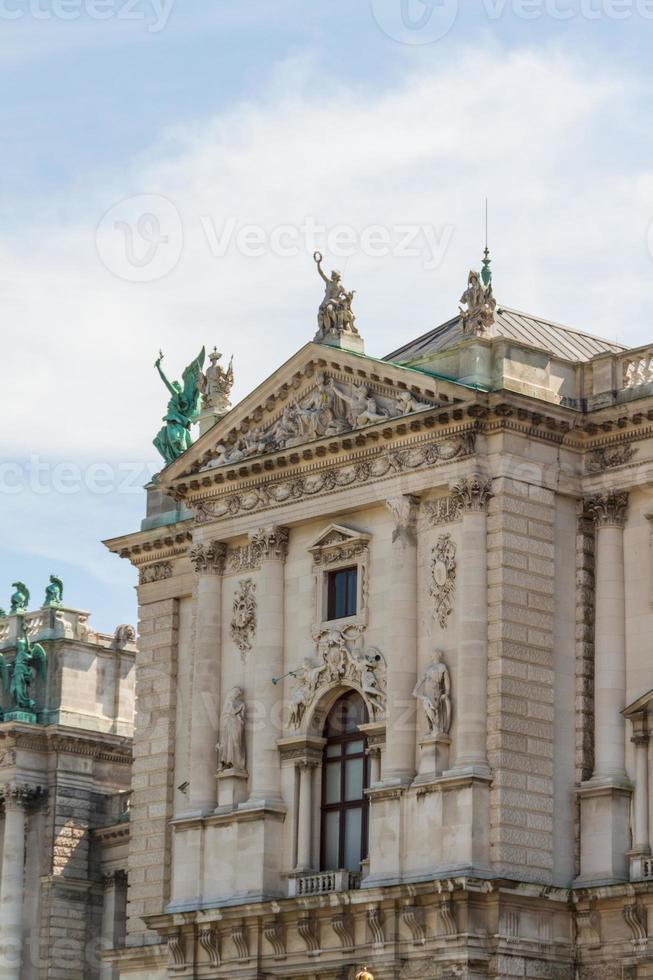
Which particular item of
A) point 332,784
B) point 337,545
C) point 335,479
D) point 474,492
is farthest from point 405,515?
point 332,784

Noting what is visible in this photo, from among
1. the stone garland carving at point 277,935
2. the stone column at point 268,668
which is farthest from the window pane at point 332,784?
the stone garland carving at point 277,935

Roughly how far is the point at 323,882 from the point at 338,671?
425 cm

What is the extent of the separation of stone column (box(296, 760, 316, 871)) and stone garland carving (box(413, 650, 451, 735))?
12.1 ft

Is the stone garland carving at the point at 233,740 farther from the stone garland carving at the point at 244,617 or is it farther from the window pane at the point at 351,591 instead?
the window pane at the point at 351,591

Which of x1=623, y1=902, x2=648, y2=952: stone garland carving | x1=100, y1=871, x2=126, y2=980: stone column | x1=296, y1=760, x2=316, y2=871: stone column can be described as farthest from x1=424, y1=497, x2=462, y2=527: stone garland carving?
x1=100, y1=871, x2=126, y2=980: stone column

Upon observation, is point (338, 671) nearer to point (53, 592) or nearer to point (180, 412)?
point (180, 412)

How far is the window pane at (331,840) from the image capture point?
50188 millimetres

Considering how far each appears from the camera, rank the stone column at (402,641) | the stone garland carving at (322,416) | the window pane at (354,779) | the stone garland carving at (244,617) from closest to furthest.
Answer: the stone column at (402,641) → the window pane at (354,779) → the stone garland carving at (322,416) → the stone garland carving at (244,617)

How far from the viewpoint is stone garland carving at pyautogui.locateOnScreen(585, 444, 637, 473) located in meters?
48.9

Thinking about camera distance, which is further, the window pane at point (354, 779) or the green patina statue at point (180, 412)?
the green patina statue at point (180, 412)

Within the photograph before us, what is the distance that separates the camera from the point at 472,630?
47.6 m

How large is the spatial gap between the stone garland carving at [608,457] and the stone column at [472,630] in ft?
8.15

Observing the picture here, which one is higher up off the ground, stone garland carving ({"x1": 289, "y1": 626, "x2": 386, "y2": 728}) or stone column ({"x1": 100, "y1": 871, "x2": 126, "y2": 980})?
stone garland carving ({"x1": 289, "y1": 626, "x2": 386, "y2": 728})

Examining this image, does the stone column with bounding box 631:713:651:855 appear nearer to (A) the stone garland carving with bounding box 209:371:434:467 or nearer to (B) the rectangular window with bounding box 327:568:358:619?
(B) the rectangular window with bounding box 327:568:358:619
